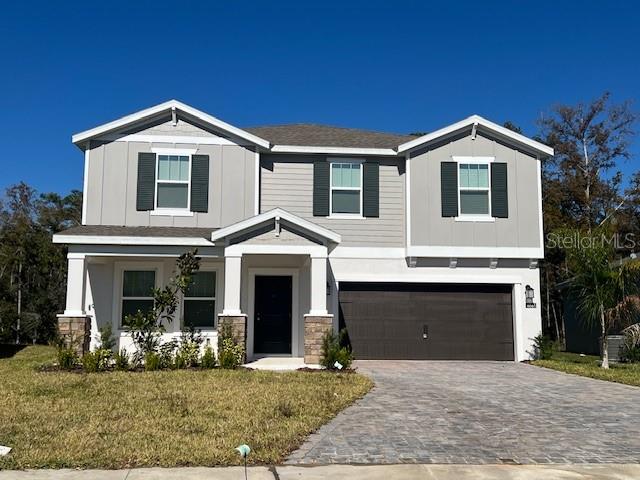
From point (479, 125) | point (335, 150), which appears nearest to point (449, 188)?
point (479, 125)

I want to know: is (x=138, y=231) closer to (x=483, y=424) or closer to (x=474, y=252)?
(x=474, y=252)

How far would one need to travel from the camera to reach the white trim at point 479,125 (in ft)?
53.5

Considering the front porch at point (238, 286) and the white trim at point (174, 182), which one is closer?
the front porch at point (238, 286)

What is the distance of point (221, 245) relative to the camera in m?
13.8

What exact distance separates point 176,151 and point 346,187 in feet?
15.4

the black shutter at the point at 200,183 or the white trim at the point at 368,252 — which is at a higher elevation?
the black shutter at the point at 200,183

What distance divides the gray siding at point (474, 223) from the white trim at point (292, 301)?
339 cm

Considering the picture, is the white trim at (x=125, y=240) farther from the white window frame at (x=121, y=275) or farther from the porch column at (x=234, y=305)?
the white window frame at (x=121, y=275)

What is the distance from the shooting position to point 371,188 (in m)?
16.5

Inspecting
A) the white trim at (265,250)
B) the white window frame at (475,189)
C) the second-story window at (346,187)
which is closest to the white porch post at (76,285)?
the white trim at (265,250)

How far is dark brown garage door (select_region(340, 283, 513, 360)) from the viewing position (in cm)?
1622

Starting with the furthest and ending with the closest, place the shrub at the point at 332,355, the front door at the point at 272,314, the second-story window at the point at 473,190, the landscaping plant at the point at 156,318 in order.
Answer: the second-story window at the point at 473,190 → the front door at the point at 272,314 → the landscaping plant at the point at 156,318 → the shrub at the point at 332,355

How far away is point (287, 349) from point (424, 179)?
592 cm

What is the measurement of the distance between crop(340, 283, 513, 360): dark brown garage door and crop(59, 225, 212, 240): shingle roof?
4278 mm
